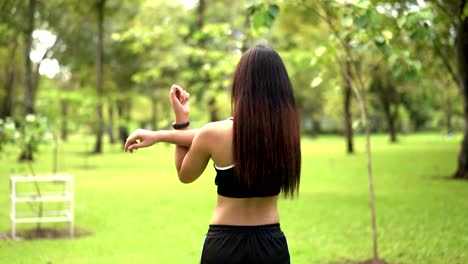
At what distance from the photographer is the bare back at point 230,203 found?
311 cm

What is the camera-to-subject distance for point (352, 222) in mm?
11492

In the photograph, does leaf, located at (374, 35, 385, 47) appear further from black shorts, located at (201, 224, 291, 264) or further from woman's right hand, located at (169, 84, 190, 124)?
black shorts, located at (201, 224, 291, 264)

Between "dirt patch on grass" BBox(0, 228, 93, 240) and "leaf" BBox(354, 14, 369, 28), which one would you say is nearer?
"leaf" BBox(354, 14, 369, 28)

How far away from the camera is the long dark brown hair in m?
3.05

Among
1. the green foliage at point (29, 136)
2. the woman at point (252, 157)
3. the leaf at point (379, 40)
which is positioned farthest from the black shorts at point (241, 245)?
the green foliage at point (29, 136)

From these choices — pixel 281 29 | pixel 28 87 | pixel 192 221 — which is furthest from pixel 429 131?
pixel 192 221

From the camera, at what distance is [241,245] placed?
3121 mm

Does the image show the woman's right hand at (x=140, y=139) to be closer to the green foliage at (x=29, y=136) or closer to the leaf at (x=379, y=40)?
the leaf at (x=379, y=40)

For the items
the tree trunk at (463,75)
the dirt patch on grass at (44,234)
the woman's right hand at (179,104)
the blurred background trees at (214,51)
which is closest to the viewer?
the woman's right hand at (179,104)

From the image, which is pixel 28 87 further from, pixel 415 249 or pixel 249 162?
pixel 249 162

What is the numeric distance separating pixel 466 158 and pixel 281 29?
17939 mm

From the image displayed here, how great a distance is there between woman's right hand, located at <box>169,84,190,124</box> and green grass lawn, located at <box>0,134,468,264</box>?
4.99 m

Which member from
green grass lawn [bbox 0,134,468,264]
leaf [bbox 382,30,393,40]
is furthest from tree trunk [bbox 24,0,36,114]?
leaf [bbox 382,30,393,40]

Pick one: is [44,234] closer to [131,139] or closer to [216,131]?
[131,139]
